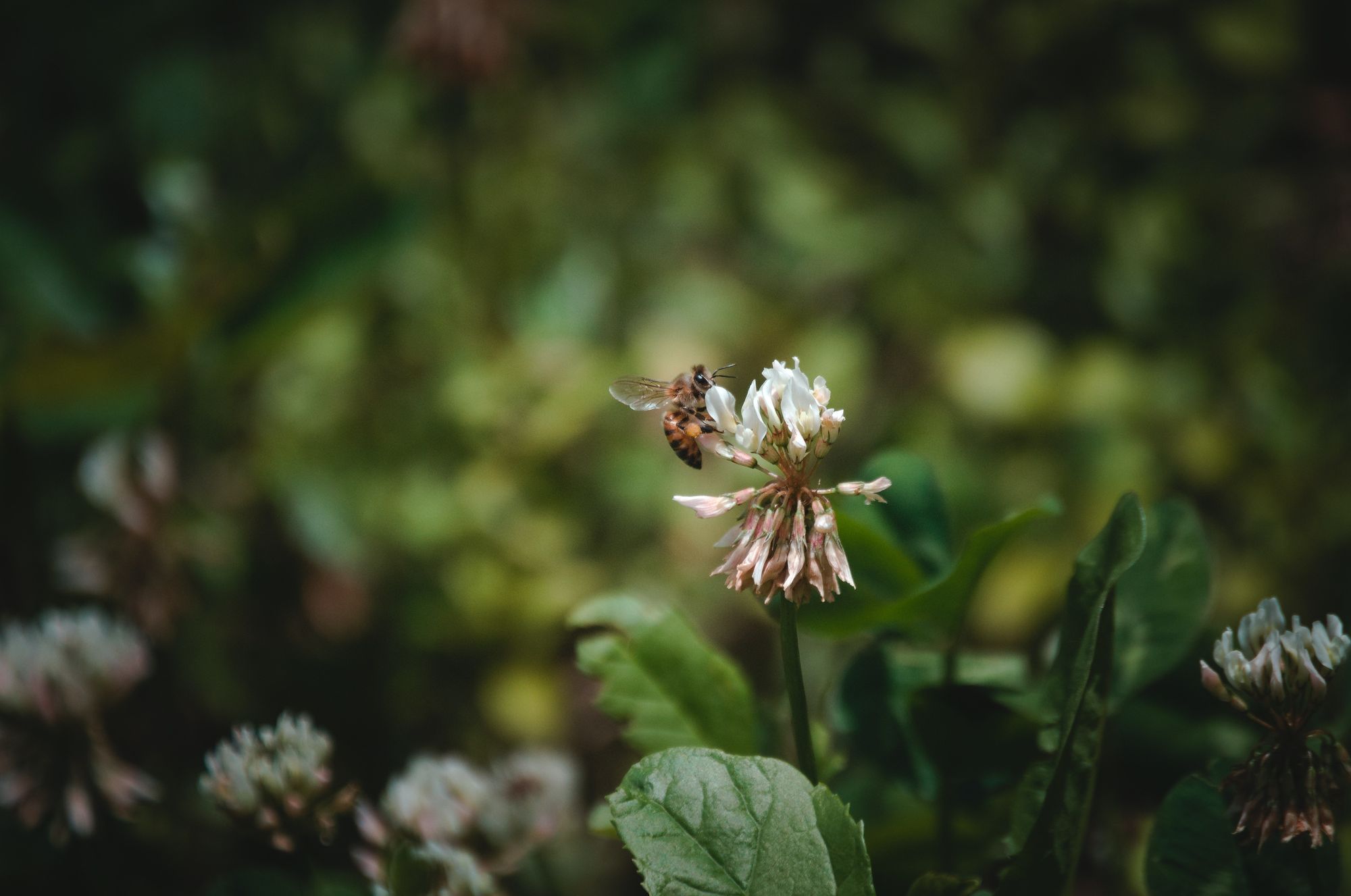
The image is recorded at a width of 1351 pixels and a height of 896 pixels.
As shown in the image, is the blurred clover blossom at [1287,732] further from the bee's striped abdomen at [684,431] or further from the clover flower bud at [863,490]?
the bee's striped abdomen at [684,431]

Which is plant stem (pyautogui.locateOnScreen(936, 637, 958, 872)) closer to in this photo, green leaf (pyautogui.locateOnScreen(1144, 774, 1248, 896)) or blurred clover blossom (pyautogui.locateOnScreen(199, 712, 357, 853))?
green leaf (pyautogui.locateOnScreen(1144, 774, 1248, 896))

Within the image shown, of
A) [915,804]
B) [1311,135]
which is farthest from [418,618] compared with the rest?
[1311,135]

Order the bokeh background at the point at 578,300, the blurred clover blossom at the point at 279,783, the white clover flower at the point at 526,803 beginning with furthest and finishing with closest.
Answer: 1. the bokeh background at the point at 578,300
2. the white clover flower at the point at 526,803
3. the blurred clover blossom at the point at 279,783

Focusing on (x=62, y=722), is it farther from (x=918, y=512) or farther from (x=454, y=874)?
(x=918, y=512)

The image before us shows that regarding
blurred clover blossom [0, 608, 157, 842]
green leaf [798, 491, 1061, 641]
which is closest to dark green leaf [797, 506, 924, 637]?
green leaf [798, 491, 1061, 641]

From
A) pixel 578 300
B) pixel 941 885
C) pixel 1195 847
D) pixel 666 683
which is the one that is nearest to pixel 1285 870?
pixel 1195 847

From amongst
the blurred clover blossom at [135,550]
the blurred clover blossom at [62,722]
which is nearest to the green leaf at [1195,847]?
the blurred clover blossom at [62,722]

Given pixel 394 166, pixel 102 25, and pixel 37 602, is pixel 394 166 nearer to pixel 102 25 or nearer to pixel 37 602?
pixel 102 25
